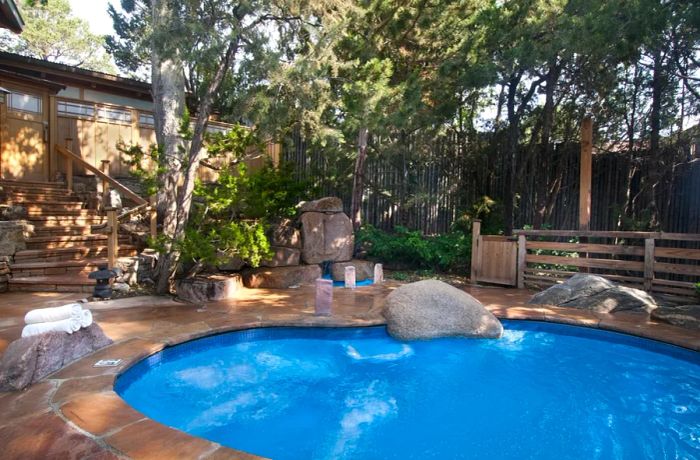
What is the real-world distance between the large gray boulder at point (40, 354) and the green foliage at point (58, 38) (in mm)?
25884

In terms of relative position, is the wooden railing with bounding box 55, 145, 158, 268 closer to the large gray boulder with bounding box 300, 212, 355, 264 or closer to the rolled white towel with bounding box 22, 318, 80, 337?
the large gray boulder with bounding box 300, 212, 355, 264

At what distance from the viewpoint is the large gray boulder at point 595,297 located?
20.8 ft

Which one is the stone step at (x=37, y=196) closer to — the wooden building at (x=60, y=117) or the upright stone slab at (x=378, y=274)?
the wooden building at (x=60, y=117)

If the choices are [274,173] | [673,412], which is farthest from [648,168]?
[274,173]

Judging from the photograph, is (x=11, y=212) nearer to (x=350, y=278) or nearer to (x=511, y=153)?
(x=350, y=278)

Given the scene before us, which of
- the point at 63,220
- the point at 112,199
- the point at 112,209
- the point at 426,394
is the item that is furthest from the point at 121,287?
the point at 426,394


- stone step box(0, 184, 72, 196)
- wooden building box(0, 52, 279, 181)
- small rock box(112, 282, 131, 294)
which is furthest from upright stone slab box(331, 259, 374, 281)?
stone step box(0, 184, 72, 196)

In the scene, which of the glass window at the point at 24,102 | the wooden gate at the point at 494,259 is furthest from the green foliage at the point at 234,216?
the glass window at the point at 24,102

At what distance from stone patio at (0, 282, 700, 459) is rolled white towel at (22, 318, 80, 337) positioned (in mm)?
302

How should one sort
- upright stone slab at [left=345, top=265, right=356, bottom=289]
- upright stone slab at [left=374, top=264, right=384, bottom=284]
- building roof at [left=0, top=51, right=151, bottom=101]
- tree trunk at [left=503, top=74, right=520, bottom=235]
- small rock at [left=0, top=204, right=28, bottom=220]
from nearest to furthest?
upright stone slab at [left=345, top=265, right=356, bottom=289]
small rock at [left=0, top=204, right=28, bottom=220]
upright stone slab at [left=374, top=264, right=384, bottom=284]
tree trunk at [left=503, top=74, right=520, bottom=235]
building roof at [left=0, top=51, right=151, bottom=101]

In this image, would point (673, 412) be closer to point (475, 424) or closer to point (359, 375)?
point (475, 424)

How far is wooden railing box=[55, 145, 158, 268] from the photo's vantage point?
6590 millimetres

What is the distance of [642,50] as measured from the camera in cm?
820

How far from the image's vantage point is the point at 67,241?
817 centimetres
